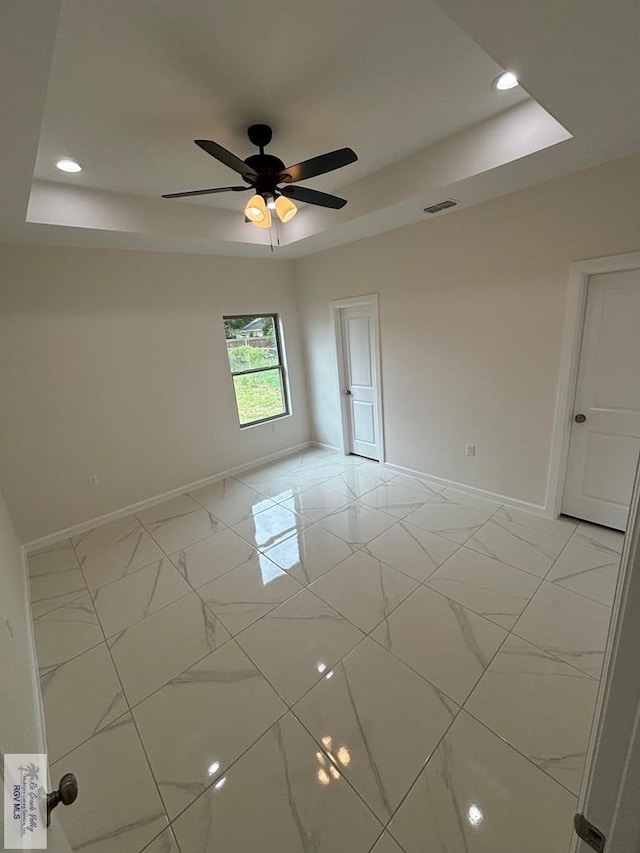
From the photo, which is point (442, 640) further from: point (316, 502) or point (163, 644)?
point (316, 502)

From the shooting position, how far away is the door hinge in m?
0.60

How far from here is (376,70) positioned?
1.74m

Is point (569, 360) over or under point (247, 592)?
over

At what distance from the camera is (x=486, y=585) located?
7.91 feet

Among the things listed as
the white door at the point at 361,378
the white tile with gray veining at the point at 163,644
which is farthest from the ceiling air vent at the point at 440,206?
the white tile with gray veining at the point at 163,644

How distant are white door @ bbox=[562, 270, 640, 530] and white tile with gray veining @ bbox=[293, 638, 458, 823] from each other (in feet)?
6.53

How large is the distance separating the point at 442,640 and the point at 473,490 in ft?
6.04

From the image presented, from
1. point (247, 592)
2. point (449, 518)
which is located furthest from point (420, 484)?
point (247, 592)

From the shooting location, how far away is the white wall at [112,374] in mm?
3018

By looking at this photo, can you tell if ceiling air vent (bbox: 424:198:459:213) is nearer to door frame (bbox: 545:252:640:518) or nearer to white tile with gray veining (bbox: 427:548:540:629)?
door frame (bbox: 545:252:640:518)

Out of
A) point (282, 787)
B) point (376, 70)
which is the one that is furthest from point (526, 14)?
point (282, 787)

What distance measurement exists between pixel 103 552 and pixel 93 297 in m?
2.35

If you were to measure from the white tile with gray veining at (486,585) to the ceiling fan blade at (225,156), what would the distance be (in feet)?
9.37

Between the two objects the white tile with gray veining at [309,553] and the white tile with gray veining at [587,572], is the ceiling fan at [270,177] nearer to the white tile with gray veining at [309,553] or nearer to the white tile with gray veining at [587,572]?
the white tile with gray veining at [309,553]
